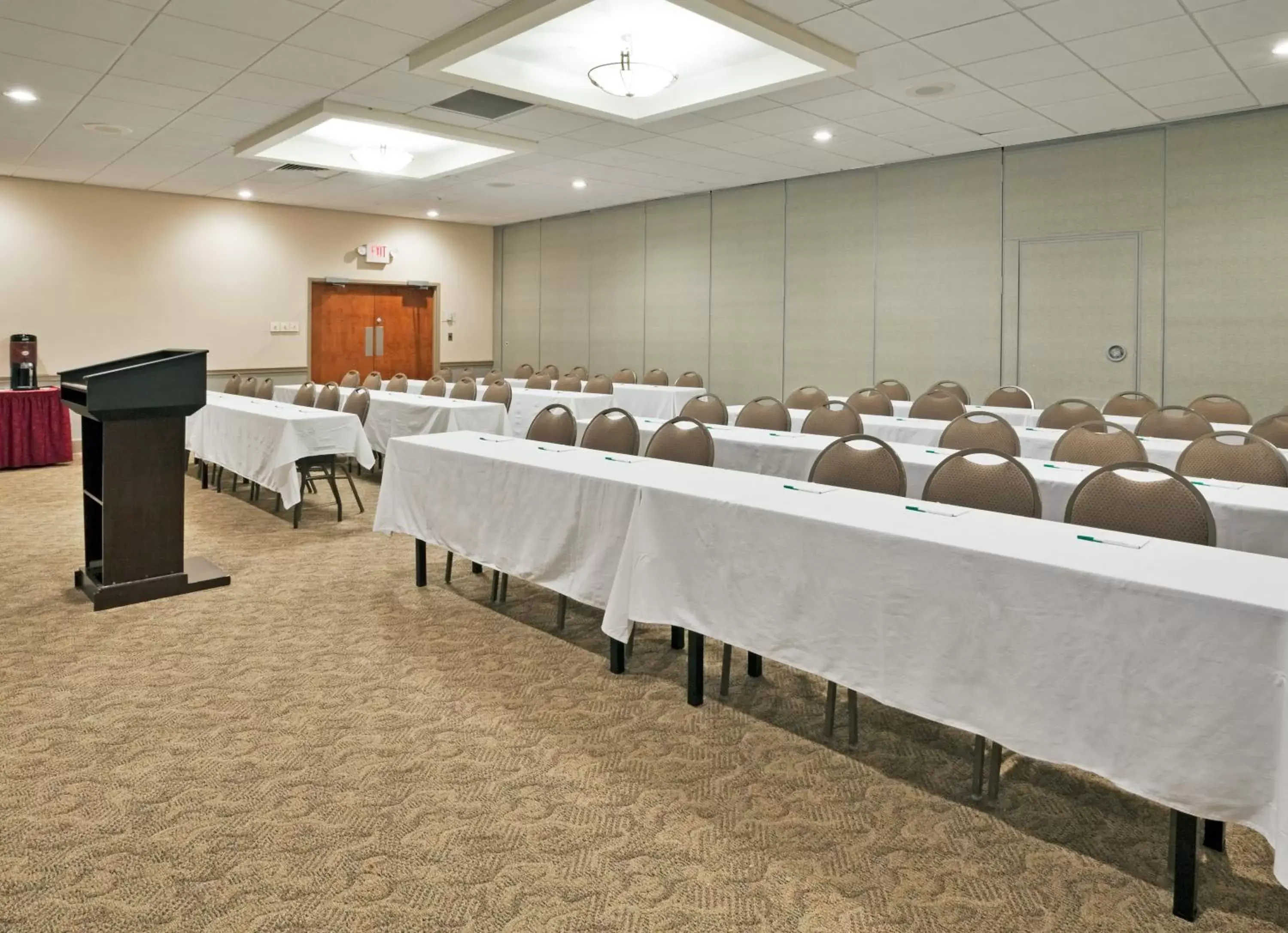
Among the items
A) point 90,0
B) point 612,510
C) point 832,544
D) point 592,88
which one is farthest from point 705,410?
point 90,0

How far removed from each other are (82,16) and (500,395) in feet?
13.9

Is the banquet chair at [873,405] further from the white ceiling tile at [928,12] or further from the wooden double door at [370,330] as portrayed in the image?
the wooden double door at [370,330]

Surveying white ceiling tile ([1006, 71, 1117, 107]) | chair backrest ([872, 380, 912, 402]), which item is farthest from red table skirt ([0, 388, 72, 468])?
white ceiling tile ([1006, 71, 1117, 107])

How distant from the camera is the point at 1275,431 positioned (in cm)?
498

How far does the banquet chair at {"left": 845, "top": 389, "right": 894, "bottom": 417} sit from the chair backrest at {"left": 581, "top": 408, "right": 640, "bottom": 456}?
8.81 ft

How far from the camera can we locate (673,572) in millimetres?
3240

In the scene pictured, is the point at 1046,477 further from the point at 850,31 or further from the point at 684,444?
the point at 850,31

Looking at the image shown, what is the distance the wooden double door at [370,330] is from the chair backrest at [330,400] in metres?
4.82

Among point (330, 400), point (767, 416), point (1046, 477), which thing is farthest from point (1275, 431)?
point (330, 400)

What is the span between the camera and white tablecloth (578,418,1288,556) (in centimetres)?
328

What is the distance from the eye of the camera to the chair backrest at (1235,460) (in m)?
3.90

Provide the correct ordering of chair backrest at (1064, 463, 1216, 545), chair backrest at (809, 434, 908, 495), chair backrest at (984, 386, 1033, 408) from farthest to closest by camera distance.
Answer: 1. chair backrest at (984, 386, 1033, 408)
2. chair backrest at (809, 434, 908, 495)
3. chair backrest at (1064, 463, 1216, 545)

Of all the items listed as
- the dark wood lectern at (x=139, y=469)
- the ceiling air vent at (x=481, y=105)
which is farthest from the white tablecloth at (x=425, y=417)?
the ceiling air vent at (x=481, y=105)

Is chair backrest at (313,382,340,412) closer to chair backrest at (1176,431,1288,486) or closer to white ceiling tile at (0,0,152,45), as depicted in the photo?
white ceiling tile at (0,0,152,45)
